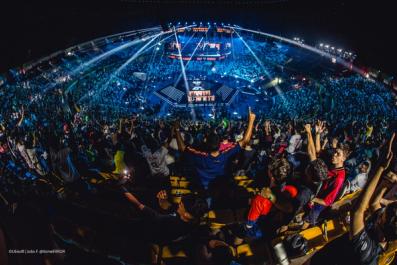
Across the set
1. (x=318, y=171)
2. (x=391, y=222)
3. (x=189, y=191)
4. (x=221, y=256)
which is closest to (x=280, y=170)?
(x=318, y=171)

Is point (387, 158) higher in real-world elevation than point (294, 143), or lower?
higher

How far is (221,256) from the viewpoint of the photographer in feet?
8.25

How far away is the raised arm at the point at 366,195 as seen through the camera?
1797mm

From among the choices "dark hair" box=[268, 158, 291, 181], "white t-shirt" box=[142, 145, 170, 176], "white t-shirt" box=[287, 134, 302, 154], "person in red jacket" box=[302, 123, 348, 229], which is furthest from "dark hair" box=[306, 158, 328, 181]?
"white t-shirt" box=[287, 134, 302, 154]

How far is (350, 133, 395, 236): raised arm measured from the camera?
5.90 ft

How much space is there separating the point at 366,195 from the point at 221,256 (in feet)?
4.76

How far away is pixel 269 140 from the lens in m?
7.88

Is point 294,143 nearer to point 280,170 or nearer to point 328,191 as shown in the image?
point 328,191

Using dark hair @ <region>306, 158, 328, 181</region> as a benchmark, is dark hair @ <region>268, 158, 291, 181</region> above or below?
above

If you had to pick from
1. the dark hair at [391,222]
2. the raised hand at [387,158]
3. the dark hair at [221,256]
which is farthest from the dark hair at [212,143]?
the raised hand at [387,158]

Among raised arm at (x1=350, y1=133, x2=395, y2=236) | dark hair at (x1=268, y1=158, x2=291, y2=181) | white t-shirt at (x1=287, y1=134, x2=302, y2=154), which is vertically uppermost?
raised arm at (x1=350, y1=133, x2=395, y2=236)

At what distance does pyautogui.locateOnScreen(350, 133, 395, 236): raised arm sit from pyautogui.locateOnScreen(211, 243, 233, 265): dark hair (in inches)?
46.6

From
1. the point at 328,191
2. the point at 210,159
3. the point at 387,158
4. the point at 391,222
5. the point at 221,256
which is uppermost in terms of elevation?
the point at 387,158

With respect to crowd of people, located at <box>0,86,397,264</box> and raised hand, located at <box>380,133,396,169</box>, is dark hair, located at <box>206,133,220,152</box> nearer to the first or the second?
crowd of people, located at <box>0,86,397,264</box>
